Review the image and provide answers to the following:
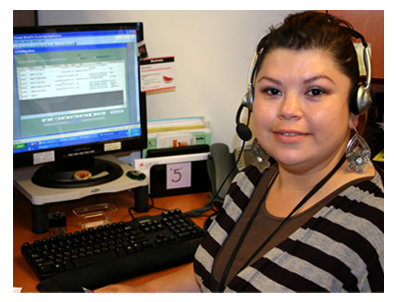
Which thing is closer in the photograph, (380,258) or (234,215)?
(380,258)

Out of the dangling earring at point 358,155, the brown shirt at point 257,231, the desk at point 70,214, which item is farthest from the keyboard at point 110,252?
the dangling earring at point 358,155

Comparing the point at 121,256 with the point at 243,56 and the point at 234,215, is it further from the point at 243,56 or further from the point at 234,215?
the point at 243,56

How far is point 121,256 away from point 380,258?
1.98 ft

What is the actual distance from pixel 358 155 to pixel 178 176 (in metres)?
0.75

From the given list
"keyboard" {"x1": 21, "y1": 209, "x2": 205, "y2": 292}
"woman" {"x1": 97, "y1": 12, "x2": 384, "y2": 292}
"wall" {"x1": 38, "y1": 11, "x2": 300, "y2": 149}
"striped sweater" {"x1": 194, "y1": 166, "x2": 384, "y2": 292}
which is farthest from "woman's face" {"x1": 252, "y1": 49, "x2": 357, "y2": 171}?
"wall" {"x1": 38, "y1": 11, "x2": 300, "y2": 149}

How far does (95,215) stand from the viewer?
1.33 meters

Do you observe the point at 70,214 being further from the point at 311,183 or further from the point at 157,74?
the point at 311,183

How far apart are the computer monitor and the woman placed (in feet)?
1.71

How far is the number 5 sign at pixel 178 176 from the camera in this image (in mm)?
1486

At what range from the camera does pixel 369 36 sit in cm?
138

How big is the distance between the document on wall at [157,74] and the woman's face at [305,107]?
63 centimetres

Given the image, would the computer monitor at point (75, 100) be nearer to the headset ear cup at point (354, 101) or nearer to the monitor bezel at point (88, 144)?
the monitor bezel at point (88, 144)

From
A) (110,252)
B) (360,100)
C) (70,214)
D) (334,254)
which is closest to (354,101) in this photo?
(360,100)
